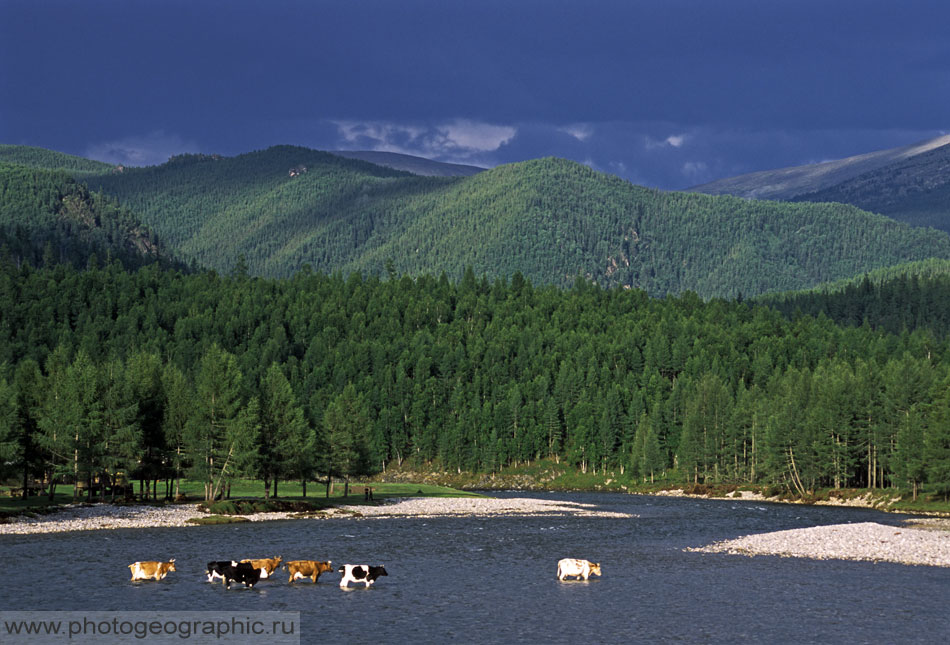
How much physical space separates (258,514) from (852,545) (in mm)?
61823

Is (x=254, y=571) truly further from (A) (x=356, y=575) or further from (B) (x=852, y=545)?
(B) (x=852, y=545)

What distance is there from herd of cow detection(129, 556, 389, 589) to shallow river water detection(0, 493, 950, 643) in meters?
0.77

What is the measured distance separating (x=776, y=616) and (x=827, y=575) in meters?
16.1

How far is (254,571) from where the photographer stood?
194 ft

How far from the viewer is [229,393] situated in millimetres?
120812

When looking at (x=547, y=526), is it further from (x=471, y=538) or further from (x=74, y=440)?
(x=74, y=440)

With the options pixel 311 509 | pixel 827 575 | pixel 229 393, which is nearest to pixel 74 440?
pixel 229 393

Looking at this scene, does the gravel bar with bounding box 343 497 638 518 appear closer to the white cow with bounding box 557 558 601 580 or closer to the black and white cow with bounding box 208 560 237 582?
the white cow with bounding box 557 558 601 580

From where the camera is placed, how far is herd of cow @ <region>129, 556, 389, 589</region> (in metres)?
58.9

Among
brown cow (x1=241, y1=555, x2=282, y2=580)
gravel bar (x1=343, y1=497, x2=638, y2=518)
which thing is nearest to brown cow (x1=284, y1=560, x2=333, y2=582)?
brown cow (x1=241, y1=555, x2=282, y2=580)

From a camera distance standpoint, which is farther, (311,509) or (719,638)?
(311,509)

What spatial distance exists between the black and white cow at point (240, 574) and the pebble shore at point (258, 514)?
123 feet

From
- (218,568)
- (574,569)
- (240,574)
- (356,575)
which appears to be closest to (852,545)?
(574,569)

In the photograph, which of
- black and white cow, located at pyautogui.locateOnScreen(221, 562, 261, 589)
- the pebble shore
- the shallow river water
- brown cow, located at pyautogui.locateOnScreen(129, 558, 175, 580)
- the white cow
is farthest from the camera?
the pebble shore
